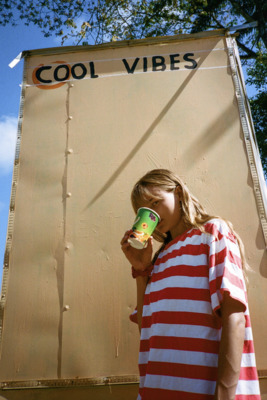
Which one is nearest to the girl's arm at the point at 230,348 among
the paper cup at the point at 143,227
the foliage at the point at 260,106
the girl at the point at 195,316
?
the girl at the point at 195,316

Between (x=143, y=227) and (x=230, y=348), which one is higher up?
(x=143, y=227)

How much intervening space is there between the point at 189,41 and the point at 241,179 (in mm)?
1337

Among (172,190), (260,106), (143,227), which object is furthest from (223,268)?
(260,106)

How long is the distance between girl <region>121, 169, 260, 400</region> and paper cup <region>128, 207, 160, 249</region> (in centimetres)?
7

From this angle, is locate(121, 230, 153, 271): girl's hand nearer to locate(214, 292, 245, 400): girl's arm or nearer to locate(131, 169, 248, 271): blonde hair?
locate(131, 169, 248, 271): blonde hair

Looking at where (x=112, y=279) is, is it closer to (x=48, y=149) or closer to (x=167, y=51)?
(x=48, y=149)

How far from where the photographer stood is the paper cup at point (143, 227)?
1.33 metres

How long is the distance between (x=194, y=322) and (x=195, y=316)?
0.02 m

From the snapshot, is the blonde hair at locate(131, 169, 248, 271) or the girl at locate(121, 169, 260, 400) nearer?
A: the girl at locate(121, 169, 260, 400)

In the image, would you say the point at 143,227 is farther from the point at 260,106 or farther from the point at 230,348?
the point at 260,106

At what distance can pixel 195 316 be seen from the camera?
1.15 m

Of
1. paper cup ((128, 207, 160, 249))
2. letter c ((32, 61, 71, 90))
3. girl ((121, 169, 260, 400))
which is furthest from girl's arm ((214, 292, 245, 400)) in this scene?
letter c ((32, 61, 71, 90))

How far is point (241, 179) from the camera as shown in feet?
7.22

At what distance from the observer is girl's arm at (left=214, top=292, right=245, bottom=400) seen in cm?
97
